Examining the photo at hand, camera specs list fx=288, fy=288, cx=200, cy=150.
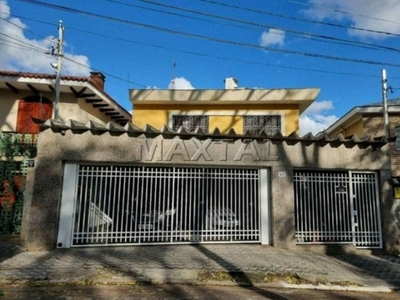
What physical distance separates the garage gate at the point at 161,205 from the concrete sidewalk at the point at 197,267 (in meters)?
0.46

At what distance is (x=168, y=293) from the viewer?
185 inches

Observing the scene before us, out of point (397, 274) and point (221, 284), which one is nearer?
point (221, 284)

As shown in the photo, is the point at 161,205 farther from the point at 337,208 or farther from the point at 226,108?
the point at 226,108

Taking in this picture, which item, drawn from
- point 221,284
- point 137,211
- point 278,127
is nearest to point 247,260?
point 221,284

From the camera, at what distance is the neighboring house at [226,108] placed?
454 inches

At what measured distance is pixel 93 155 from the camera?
7246mm

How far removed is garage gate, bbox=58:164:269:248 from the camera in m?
7.28

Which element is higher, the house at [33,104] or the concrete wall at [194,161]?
the house at [33,104]

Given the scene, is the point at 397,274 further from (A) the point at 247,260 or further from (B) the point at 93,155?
(B) the point at 93,155

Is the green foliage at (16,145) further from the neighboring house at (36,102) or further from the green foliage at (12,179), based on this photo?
the neighboring house at (36,102)

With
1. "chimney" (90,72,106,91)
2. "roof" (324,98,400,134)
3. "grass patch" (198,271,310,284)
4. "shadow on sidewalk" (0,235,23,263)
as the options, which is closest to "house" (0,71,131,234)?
"chimney" (90,72,106,91)

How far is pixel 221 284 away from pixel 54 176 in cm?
469

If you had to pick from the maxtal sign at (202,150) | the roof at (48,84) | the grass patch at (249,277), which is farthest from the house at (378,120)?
the roof at (48,84)

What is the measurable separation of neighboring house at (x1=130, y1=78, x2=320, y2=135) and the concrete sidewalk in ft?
19.0
